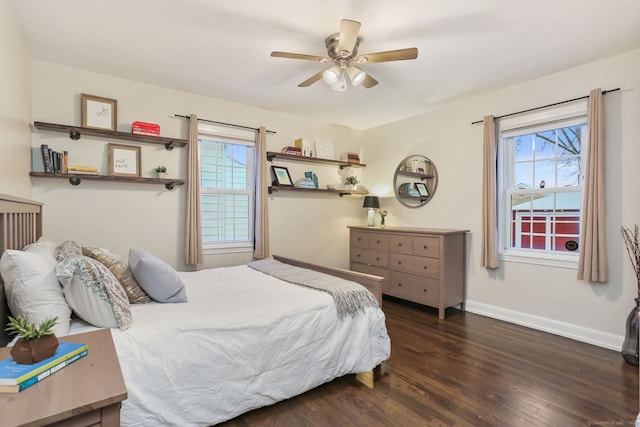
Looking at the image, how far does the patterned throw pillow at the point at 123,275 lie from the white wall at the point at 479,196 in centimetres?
340

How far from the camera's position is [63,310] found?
1463mm

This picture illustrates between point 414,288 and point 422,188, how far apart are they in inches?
53.7

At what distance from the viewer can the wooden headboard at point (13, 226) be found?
142 centimetres

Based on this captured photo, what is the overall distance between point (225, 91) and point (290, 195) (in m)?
1.52

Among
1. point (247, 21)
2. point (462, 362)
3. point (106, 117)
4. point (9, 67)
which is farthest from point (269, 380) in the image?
point (106, 117)

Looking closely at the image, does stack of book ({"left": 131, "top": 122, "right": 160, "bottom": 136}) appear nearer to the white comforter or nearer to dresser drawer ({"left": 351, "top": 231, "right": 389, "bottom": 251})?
the white comforter

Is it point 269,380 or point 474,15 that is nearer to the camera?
point 269,380

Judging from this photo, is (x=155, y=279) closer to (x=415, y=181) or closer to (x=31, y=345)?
(x=31, y=345)

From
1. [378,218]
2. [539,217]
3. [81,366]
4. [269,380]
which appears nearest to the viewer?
[81,366]

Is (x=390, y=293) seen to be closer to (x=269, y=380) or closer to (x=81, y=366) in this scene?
(x=269, y=380)

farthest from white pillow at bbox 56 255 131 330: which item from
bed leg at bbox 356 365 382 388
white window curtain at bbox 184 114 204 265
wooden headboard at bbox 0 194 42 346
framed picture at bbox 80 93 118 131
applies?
framed picture at bbox 80 93 118 131

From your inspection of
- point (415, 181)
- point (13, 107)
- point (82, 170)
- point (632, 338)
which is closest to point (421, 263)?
point (415, 181)

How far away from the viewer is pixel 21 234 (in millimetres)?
1947

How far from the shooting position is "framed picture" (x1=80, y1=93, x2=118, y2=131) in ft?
9.89
